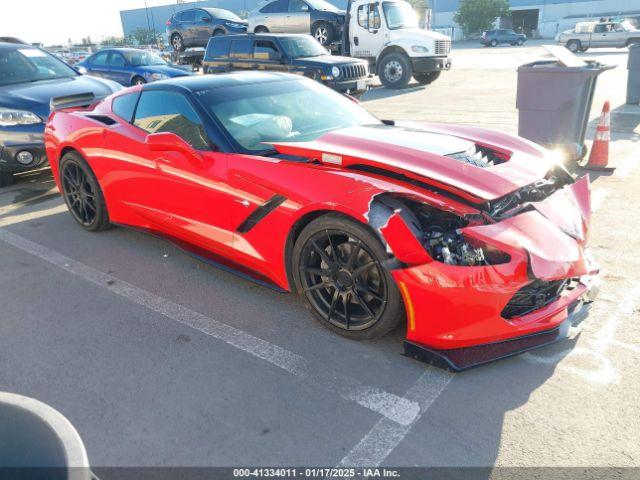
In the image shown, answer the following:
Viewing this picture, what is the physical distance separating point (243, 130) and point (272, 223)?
825 mm

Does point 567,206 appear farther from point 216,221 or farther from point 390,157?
point 216,221

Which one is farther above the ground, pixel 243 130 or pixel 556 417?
pixel 243 130

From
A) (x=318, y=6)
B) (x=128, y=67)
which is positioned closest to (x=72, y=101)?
(x=128, y=67)

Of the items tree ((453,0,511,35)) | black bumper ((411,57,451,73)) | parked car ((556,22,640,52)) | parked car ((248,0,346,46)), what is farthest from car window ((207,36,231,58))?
tree ((453,0,511,35))

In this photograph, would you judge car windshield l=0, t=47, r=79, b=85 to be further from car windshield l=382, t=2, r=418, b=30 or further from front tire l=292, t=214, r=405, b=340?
car windshield l=382, t=2, r=418, b=30

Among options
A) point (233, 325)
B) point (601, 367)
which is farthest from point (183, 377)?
point (601, 367)

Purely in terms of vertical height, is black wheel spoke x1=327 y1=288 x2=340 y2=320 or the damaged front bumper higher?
black wheel spoke x1=327 y1=288 x2=340 y2=320

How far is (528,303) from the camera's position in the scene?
2.73 metres

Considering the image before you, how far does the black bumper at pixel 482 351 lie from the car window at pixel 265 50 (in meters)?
11.0

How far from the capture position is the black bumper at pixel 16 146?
6113 millimetres

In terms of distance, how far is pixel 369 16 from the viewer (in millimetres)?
15680

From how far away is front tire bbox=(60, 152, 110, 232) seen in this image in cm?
475

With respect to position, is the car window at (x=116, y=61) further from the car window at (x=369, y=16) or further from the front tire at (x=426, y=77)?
the front tire at (x=426, y=77)

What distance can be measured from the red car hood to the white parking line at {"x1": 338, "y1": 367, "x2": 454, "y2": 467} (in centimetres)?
96
